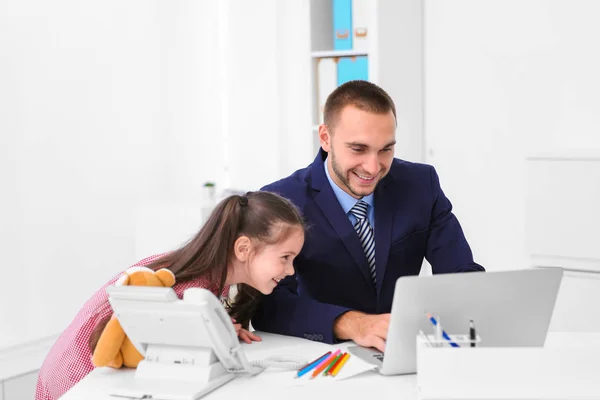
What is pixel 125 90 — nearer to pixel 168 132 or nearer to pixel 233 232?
pixel 168 132

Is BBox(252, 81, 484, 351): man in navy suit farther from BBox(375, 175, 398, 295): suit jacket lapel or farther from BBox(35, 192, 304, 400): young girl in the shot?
BBox(35, 192, 304, 400): young girl

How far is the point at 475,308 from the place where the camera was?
162 centimetres

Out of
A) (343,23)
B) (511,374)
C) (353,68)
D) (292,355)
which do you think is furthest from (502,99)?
(511,374)

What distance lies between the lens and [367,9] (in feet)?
13.9

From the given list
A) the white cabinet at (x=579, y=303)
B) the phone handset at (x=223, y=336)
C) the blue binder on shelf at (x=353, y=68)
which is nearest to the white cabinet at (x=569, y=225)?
the white cabinet at (x=579, y=303)

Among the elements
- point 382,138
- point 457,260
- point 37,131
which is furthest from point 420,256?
point 37,131

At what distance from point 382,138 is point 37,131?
8.06 ft

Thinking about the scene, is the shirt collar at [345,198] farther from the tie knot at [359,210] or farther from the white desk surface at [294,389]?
the white desk surface at [294,389]

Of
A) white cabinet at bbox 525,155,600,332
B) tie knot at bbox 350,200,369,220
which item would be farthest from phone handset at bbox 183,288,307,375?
white cabinet at bbox 525,155,600,332

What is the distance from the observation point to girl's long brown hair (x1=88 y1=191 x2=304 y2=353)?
1989 millimetres

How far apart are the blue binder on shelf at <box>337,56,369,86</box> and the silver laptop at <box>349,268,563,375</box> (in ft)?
8.56

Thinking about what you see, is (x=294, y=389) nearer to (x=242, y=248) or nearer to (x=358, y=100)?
(x=242, y=248)

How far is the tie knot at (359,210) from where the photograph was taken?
2.38 metres

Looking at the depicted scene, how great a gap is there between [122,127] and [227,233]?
2789 mm
